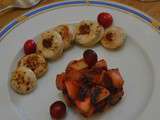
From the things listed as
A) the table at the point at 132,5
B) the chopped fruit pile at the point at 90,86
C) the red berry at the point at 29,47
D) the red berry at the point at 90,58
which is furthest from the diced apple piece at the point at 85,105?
the table at the point at 132,5

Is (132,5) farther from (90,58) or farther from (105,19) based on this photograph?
(90,58)

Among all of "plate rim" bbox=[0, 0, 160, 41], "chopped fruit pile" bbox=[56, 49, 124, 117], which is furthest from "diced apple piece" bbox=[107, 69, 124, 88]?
"plate rim" bbox=[0, 0, 160, 41]

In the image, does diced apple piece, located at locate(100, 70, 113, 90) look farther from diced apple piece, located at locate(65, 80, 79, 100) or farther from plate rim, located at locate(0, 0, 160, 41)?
plate rim, located at locate(0, 0, 160, 41)

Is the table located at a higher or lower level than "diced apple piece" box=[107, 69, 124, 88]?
higher

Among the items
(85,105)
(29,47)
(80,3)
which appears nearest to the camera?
(85,105)

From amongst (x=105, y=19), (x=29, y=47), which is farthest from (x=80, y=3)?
(x=29, y=47)

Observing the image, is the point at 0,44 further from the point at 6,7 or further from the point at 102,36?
the point at 102,36
